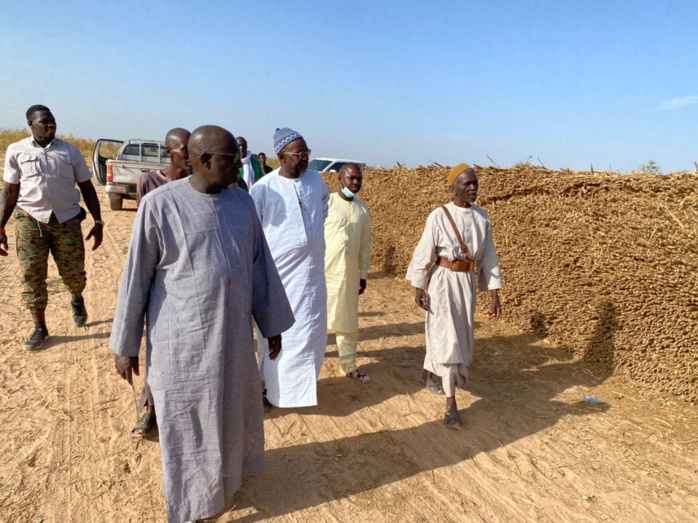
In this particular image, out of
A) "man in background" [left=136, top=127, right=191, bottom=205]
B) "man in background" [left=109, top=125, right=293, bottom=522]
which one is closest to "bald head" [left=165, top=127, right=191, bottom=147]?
"man in background" [left=136, top=127, right=191, bottom=205]

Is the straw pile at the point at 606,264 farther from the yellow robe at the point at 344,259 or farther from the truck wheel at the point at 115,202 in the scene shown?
the truck wheel at the point at 115,202

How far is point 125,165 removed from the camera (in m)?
12.9

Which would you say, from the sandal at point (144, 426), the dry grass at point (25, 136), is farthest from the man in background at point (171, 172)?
the dry grass at point (25, 136)

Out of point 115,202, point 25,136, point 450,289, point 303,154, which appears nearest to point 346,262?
point 450,289

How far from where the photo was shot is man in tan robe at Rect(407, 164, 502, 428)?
399cm

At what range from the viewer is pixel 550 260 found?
18.5ft

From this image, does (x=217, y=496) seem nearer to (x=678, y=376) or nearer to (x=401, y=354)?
(x=401, y=354)

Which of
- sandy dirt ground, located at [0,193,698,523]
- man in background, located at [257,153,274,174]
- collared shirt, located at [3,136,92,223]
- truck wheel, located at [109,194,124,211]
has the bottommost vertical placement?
sandy dirt ground, located at [0,193,698,523]

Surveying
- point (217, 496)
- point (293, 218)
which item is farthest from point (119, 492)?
point (293, 218)

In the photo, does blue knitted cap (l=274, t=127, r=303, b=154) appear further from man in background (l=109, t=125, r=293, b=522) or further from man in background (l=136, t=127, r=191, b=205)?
man in background (l=109, t=125, r=293, b=522)

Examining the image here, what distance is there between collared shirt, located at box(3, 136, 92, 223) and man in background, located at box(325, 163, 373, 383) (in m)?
2.56

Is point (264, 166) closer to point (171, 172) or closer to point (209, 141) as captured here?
point (171, 172)

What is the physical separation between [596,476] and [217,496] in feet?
8.18

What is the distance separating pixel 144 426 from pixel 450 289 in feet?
8.22
